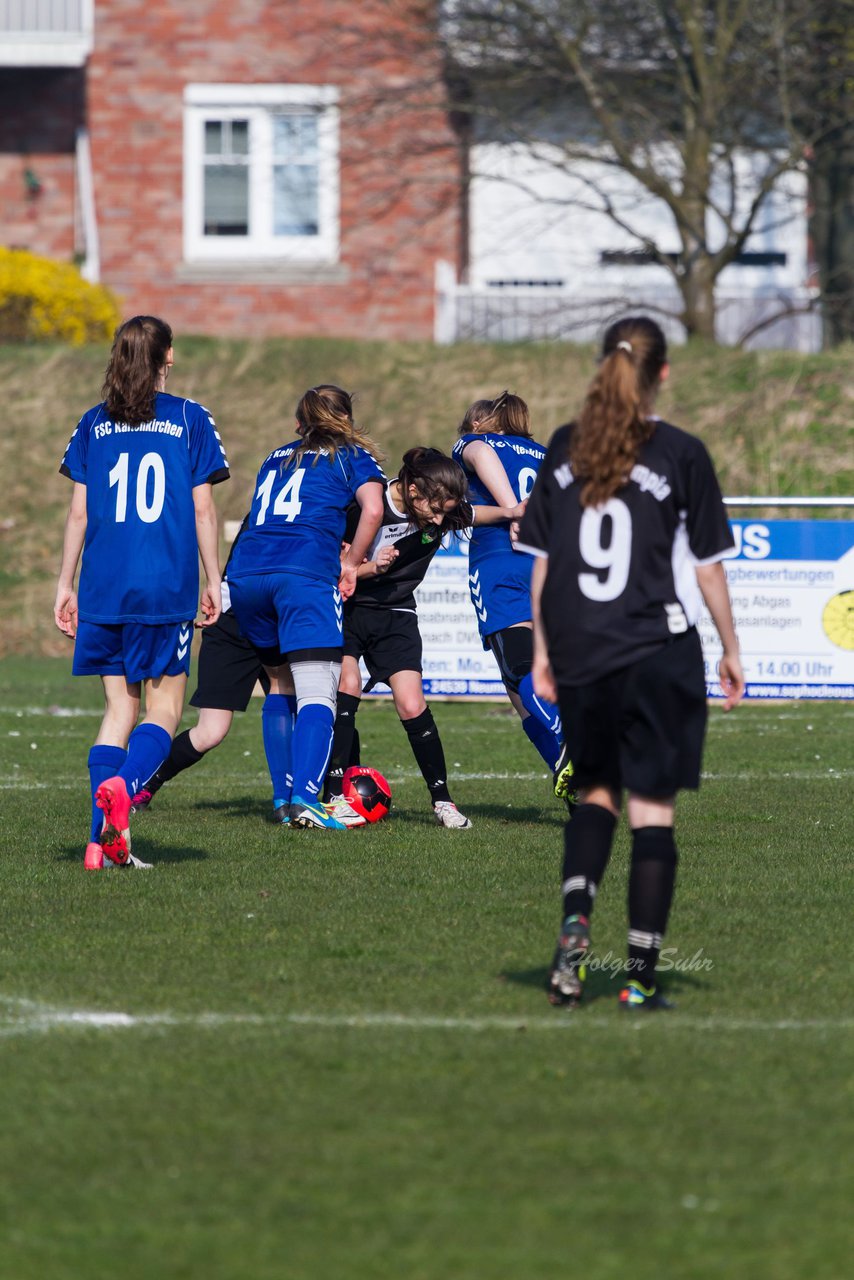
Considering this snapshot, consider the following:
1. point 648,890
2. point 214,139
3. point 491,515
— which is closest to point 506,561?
point 491,515

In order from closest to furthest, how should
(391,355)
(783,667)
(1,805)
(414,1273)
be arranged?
(414,1273) < (1,805) < (783,667) < (391,355)

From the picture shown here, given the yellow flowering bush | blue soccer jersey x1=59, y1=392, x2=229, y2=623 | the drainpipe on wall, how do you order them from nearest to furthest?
blue soccer jersey x1=59, y1=392, x2=229, y2=623 < the yellow flowering bush < the drainpipe on wall

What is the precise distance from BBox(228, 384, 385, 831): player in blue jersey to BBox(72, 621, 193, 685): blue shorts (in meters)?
1.00

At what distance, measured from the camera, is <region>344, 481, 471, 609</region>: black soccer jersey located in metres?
8.78

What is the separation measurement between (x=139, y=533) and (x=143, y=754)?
0.85 meters

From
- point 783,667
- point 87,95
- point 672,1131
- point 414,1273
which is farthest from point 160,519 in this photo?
point 87,95

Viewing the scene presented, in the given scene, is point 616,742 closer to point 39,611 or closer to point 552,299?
point 39,611

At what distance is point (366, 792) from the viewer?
8.85 meters

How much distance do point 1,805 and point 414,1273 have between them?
6.66m

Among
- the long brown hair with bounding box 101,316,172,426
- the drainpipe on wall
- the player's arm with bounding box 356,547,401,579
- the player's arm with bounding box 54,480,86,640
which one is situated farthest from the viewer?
the drainpipe on wall

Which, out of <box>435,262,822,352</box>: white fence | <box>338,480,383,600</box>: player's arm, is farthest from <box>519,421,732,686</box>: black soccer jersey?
<box>435,262,822,352</box>: white fence

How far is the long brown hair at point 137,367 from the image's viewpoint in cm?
715

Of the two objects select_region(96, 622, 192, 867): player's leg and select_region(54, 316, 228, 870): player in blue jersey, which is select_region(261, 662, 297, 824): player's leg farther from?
select_region(54, 316, 228, 870): player in blue jersey

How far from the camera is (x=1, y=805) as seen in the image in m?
9.53
